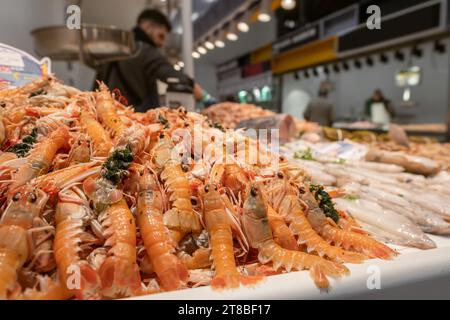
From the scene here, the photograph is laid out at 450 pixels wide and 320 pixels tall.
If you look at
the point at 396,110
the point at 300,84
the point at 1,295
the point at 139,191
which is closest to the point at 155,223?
the point at 139,191

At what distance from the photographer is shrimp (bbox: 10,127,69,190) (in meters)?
1.23

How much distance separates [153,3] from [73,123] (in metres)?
4.37

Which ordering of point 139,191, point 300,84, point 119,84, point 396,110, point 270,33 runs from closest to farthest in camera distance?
point 139,191 → point 119,84 → point 396,110 → point 300,84 → point 270,33

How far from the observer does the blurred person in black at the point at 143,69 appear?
413 cm

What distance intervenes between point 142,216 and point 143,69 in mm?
3313

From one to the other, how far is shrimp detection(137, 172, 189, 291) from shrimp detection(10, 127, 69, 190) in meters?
0.36

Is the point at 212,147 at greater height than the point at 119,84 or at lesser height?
lesser

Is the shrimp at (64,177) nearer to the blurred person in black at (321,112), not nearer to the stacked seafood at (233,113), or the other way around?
the stacked seafood at (233,113)

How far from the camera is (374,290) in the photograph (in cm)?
116

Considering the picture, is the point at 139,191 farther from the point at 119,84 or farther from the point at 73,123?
the point at 119,84

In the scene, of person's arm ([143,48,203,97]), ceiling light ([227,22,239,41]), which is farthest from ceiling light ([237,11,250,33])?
person's arm ([143,48,203,97])

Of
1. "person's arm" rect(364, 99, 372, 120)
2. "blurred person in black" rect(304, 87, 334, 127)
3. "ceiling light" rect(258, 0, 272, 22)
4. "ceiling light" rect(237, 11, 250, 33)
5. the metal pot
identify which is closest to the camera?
the metal pot

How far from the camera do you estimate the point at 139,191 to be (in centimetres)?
128

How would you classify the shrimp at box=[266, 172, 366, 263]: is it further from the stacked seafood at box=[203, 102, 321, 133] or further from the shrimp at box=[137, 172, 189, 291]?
the stacked seafood at box=[203, 102, 321, 133]
